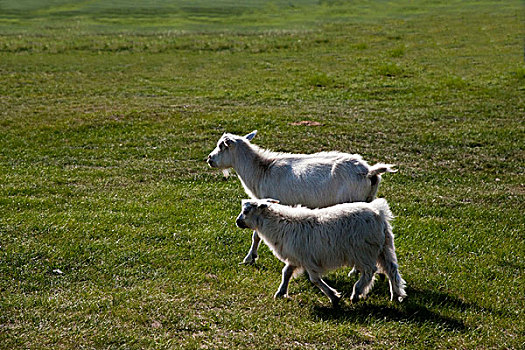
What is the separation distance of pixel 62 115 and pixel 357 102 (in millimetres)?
12564

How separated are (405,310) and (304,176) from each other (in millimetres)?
2959

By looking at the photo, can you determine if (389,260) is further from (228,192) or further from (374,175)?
(228,192)

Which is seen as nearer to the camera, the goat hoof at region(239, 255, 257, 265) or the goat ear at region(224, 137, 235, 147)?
the goat hoof at region(239, 255, 257, 265)

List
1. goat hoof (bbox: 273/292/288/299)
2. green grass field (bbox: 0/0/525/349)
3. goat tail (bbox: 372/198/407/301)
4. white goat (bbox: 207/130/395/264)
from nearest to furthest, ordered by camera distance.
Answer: green grass field (bbox: 0/0/525/349) → goat tail (bbox: 372/198/407/301) → goat hoof (bbox: 273/292/288/299) → white goat (bbox: 207/130/395/264)

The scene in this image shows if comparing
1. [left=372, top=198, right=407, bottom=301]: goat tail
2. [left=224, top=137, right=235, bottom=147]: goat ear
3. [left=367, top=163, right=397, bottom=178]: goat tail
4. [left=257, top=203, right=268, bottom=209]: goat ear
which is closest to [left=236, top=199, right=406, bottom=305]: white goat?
[left=372, top=198, right=407, bottom=301]: goat tail

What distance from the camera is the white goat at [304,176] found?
898cm

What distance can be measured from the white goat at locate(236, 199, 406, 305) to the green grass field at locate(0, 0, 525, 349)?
1.22ft

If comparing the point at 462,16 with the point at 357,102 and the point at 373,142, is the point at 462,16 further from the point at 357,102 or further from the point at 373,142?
the point at 373,142

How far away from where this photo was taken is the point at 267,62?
35406 millimetres

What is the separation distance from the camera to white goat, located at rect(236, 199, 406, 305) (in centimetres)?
771

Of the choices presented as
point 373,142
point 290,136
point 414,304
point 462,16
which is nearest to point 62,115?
point 290,136

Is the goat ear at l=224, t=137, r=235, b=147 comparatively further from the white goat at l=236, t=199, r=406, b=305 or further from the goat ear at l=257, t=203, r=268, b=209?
the white goat at l=236, t=199, r=406, b=305

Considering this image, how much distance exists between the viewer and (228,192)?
13242 mm

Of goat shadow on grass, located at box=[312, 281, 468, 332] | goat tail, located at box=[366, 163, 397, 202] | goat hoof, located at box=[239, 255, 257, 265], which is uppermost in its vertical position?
goat tail, located at box=[366, 163, 397, 202]
